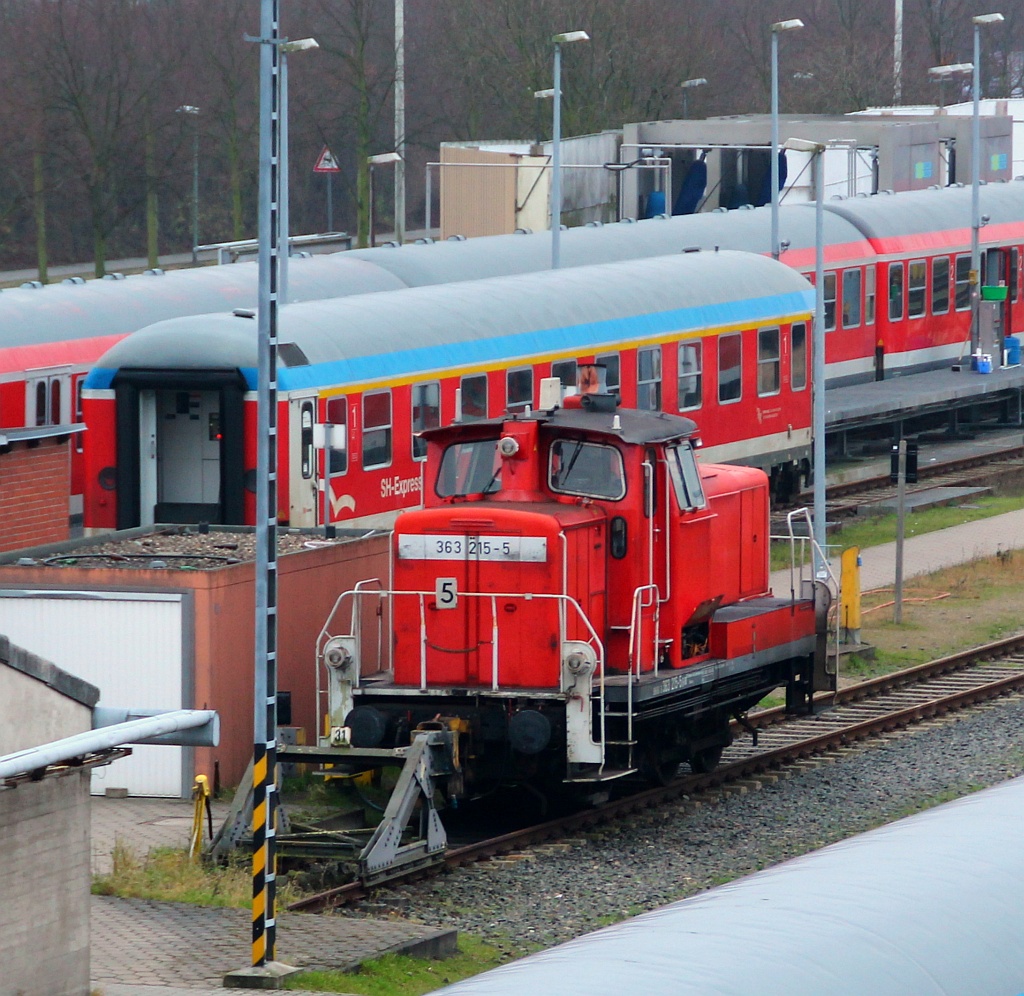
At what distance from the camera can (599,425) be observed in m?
14.7

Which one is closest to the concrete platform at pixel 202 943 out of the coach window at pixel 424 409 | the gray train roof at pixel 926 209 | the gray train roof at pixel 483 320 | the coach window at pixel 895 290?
the gray train roof at pixel 483 320

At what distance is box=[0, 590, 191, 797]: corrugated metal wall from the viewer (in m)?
15.0

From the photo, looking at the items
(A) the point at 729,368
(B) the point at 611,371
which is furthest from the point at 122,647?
(A) the point at 729,368

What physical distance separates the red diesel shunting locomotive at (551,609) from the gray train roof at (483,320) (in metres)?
6.40

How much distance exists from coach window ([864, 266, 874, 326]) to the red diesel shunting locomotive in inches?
867

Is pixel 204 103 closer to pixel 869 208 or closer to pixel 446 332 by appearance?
pixel 869 208

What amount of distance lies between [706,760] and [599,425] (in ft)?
10.9

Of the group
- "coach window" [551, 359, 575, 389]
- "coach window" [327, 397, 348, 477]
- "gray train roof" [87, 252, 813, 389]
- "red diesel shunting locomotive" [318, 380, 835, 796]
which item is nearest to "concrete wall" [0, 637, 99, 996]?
"red diesel shunting locomotive" [318, 380, 835, 796]

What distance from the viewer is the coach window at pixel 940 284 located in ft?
128

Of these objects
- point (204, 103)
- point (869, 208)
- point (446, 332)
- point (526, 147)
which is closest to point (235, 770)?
point (446, 332)

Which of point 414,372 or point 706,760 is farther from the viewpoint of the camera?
point 414,372

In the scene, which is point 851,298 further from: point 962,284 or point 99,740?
point 99,740

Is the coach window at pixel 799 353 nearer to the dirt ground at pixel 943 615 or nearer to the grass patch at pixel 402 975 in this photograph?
the dirt ground at pixel 943 615

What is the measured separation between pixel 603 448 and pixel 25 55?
42180 millimetres
